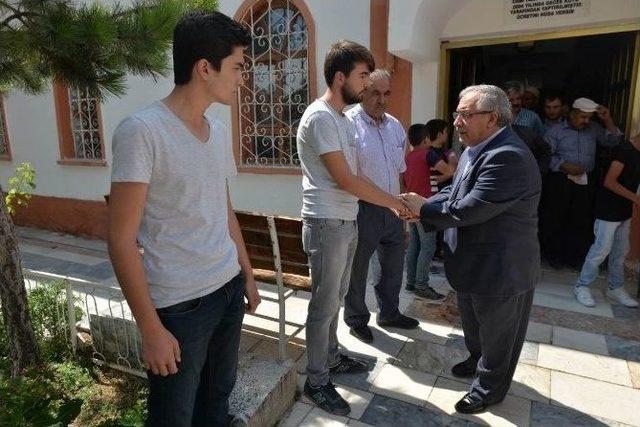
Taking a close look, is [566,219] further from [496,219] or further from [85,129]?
[85,129]

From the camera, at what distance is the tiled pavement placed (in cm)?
241

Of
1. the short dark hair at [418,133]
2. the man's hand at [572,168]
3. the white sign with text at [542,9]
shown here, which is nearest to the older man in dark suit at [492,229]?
the short dark hair at [418,133]

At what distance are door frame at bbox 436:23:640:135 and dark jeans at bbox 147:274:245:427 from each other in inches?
149

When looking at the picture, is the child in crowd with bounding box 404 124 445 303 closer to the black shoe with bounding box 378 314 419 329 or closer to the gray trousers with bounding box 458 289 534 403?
the black shoe with bounding box 378 314 419 329

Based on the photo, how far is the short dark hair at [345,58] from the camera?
2227 mm

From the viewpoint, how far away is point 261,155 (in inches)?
218

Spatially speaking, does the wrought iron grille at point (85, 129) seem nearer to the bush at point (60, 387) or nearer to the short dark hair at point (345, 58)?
the bush at point (60, 387)

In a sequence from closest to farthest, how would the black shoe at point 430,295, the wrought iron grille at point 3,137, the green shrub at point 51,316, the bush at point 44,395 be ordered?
the bush at point 44,395
the green shrub at point 51,316
the black shoe at point 430,295
the wrought iron grille at point 3,137

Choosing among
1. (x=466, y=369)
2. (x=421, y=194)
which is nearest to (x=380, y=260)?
(x=466, y=369)

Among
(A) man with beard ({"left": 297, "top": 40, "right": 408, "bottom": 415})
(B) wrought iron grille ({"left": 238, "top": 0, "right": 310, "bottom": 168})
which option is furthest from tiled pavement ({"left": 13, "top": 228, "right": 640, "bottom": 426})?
(B) wrought iron grille ({"left": 238, "top": 0, "right": 310, "bottom": 168})

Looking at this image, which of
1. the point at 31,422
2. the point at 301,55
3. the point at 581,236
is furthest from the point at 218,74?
the point at 581,236

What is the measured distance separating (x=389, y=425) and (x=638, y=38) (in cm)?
422

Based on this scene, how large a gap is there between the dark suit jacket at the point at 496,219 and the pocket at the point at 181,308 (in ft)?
4.34

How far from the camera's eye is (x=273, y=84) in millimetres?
5285
